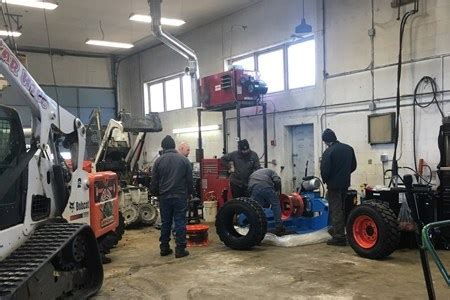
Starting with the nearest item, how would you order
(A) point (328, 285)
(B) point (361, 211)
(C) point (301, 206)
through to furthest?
1. (A) point (328, 285)
2. (B) point (361, 211)
3. (C) point (301, 206)

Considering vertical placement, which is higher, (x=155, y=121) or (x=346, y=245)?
(x=155, y=121)

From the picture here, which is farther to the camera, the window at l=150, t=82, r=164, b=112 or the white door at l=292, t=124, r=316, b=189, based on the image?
the window at l=150, t=82, r=164, b=112

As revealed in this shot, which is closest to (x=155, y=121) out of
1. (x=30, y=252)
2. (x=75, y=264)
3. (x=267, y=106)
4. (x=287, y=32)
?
(x=267, y=106)

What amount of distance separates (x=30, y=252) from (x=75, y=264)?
0.88 metres

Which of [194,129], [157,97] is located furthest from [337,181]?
[157,97]

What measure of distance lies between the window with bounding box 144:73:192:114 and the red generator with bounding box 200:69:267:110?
3441 millimetres

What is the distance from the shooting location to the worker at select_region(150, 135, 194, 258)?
20.5 feet

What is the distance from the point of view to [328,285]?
4820 mm

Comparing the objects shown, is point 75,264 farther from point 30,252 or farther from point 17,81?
point 17,81

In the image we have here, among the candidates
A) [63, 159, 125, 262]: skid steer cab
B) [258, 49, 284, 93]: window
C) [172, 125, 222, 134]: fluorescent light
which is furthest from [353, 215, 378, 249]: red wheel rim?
[172, 125, 222, 134]: fluorescent light

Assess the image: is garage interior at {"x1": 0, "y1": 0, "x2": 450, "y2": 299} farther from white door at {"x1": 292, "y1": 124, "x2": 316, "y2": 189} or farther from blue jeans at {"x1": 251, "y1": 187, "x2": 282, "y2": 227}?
blue jeans at {"x1": 251, "y1": 187, "x2": 282, "y2": 227}

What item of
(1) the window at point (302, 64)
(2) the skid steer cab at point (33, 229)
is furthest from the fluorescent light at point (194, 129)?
(2) the skid steer cab at point (33, 229)

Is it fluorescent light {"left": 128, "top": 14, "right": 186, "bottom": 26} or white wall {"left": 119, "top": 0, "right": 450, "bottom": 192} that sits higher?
fluorescent light {"left": 128, "top": 14, "right": 186, "bottom": 26}

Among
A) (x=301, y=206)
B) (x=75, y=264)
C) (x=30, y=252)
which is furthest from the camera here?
(x=301, y=206)
